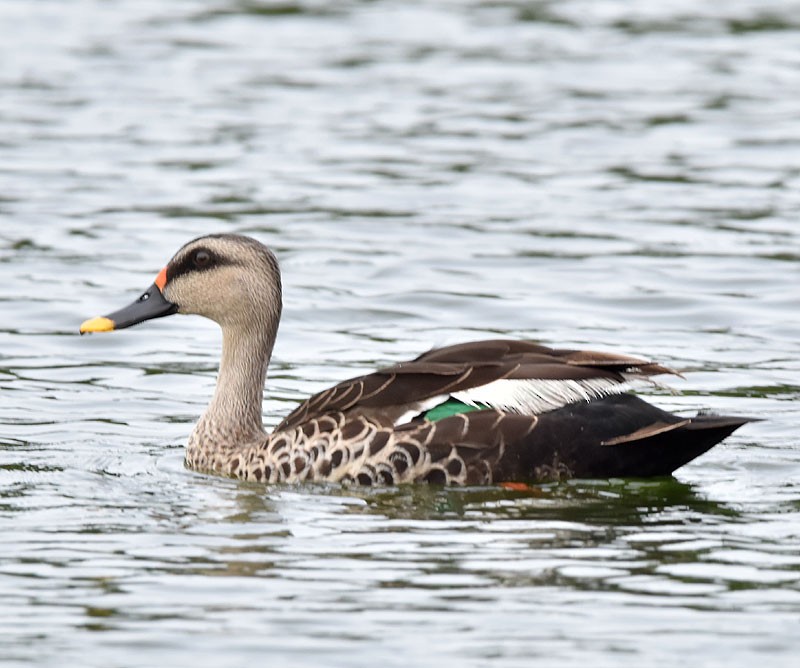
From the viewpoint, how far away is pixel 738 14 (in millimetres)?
28281

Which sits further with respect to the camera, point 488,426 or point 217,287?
point 217,287

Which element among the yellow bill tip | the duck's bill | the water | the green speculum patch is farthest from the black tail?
the yellow bill tip

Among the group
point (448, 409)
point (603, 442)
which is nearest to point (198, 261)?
point (448, 409)

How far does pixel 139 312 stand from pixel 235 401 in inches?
30.4

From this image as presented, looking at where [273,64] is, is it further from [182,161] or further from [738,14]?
[738,14]

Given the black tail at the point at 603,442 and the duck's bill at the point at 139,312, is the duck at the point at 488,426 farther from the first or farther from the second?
the duck's bill at the point at 139,312

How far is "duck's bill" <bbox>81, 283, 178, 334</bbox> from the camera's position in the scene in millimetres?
11305

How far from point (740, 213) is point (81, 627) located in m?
11.6

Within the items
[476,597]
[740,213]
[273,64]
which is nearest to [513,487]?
[476,597]

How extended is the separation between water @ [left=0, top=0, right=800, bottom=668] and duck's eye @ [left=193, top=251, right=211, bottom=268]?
3.79ft

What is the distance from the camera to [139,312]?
1137 cm

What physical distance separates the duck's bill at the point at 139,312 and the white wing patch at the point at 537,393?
2090mm

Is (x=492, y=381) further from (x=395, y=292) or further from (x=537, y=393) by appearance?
(x=395, y=292)

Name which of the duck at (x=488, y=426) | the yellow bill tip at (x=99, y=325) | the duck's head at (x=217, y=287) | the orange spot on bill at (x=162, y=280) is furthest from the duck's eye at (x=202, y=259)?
the duck at (x=488, y=426)
